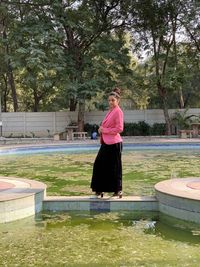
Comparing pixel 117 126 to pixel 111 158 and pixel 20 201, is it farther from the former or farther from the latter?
pixel 20 201

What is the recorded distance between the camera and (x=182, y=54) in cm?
2195

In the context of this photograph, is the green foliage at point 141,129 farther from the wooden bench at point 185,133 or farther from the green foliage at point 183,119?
the wooden bench at point 185,133

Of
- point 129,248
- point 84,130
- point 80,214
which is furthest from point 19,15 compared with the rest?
point 129,248

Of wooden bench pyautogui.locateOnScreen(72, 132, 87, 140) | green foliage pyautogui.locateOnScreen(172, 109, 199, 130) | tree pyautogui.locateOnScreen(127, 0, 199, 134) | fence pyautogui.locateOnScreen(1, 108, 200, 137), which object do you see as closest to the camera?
wooden bench pyautogui.locateOnScreen(72, 132, 87, 140)

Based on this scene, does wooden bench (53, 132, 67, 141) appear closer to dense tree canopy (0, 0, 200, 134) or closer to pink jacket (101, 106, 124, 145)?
dense tree canopy (0, 0, 200, 134)

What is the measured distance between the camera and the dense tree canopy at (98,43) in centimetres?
1886

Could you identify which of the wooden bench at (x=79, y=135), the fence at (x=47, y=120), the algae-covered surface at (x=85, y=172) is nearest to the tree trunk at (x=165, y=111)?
the fence at (x=47, y=120)

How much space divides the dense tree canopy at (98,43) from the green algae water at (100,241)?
13.3 meters

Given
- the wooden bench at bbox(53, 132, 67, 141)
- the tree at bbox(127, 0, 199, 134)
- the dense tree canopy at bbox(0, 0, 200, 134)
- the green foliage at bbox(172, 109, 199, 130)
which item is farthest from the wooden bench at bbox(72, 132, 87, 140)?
the green foliage at bbox(172, 109, 199, 130)

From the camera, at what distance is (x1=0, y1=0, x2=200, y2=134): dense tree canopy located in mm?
18859

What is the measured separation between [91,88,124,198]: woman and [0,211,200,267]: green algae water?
0.40m

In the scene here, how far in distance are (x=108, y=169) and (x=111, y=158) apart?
14 cm

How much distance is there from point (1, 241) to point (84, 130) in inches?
684

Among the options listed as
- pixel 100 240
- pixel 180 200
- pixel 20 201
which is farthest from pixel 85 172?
pixel 100 240
